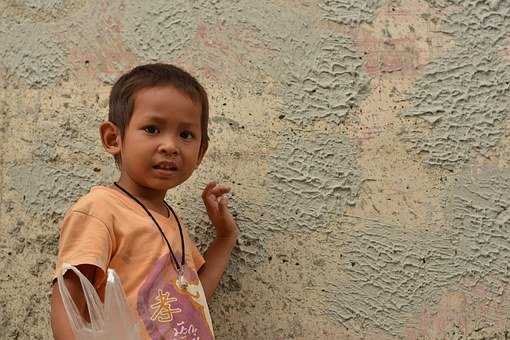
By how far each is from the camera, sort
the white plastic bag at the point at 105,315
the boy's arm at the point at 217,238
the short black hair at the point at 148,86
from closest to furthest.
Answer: the white plastic bag at the point at 105,315 < the short black hair at the point at 148,86 < the boy's arm at the point at 217,238

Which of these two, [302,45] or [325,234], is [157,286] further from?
[302,45]

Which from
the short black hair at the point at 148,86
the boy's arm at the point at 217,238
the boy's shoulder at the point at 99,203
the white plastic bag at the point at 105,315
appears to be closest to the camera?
the white plastic bag at the point at 105,315

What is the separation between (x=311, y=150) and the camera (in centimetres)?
154

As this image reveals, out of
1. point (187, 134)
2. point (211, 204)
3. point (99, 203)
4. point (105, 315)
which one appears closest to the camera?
point (105, 315)

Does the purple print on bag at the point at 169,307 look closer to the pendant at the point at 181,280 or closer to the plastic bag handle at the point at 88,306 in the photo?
the pendant at the point at 181,280

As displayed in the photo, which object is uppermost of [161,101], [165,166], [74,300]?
[161,101]

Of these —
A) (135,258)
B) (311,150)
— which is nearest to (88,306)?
(135,258)

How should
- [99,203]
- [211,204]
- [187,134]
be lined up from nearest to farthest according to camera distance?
[99,203] < [187,134] < [211,204]

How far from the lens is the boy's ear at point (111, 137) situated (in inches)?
55.2

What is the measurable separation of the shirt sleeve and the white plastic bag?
4 cm

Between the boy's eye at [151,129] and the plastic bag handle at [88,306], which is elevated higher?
the boy's eye at [151,129]

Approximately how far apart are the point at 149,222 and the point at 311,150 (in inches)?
16.0

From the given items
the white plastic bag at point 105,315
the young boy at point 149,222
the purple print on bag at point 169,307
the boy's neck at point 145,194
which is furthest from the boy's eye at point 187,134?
the white plastic bag at point 105,315

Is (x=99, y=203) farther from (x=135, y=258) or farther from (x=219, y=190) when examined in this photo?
(x=219, y=190)
